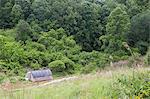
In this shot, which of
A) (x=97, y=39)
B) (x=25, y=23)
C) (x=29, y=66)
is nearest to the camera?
(x=29, y=66)

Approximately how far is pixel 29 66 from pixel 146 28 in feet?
38.3

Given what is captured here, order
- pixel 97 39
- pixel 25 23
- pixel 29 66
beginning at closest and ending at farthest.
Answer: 1. pixel 29 66
2. pixel 25 23
3. pixel 97 39

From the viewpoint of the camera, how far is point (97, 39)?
1307 inches

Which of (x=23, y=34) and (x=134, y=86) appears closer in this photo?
(x=134, y=86)

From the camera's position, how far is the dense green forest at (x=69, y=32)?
28703mm

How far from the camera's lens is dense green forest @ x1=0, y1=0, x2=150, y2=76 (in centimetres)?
2870

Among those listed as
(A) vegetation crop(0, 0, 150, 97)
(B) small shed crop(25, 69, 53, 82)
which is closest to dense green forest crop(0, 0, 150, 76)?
(A) vegetation crop(0, 0, 150, 97)

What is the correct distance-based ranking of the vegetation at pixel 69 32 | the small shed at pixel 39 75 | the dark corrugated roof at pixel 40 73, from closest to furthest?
the small shed at pixel 39 75, the dark corrugated roof at pixel 40 73, the vegetation at pixel 69 32

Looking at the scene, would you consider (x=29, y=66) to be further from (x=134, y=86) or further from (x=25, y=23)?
(x=134, y=86)

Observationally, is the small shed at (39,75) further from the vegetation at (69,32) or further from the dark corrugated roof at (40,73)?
the vegetation at (69,32)

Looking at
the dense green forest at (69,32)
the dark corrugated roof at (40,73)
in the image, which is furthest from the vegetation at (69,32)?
the dark corrugated roof at (40,73)

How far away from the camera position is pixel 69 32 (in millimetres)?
33031

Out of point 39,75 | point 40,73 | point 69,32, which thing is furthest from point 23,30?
point 39,75

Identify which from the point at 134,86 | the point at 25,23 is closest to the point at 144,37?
the point at 25,23
